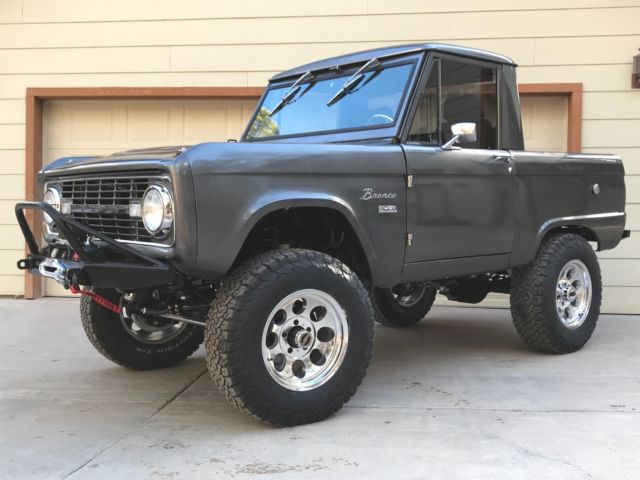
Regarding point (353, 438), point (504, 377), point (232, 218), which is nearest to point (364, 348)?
point (353, 438)

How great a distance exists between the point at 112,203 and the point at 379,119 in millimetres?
1667

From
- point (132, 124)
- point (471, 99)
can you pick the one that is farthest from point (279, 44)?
point (471, 99)

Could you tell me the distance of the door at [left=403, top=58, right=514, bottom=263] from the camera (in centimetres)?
368

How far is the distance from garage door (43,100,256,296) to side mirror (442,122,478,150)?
150 inches

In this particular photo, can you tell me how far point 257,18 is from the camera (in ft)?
22.6

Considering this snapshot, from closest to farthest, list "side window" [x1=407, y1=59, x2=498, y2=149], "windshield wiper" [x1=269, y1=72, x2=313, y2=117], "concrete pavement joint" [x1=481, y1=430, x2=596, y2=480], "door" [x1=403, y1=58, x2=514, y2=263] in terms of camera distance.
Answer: "concrete pavement joint" [x1=481, y1=430, x2=596, y2=480] → "door" [x1=403, y1=58, x2=514, y2=263] → "side window" [x1=407, y1=59, x2=498, y2=149] → "windshield wiper" [x1=269, y1=72, x2=313, y2=117]

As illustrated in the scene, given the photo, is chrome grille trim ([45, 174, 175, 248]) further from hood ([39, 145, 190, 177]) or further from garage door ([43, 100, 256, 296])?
garage door ([43, 100, 256, 296])

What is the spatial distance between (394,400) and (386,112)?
175 cm

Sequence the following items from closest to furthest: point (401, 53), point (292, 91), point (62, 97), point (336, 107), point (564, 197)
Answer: point (401, 53) < point (336, 107) < point (292, 91) < point (564, 197) < point (62, 97)

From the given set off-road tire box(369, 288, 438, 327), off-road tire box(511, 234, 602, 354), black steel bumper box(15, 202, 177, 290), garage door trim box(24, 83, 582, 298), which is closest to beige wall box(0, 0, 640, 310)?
garage door trim box(24, 83, 582, 298)

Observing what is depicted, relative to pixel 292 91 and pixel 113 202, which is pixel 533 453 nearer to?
pixel 113 202

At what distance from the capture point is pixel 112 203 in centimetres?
319

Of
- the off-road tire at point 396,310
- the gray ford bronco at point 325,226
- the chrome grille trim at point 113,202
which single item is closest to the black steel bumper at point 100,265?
the gray ford bronco at point 325,226

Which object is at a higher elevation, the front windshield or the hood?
the front windshield
